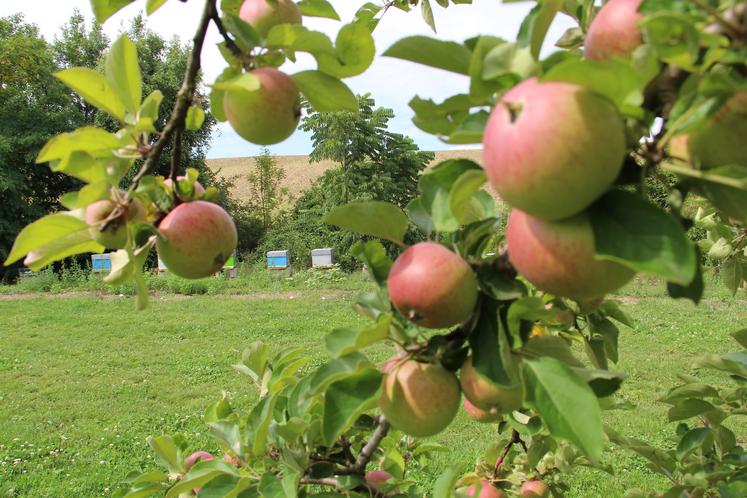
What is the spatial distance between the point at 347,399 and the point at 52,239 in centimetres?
41

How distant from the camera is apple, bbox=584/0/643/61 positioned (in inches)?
19.5

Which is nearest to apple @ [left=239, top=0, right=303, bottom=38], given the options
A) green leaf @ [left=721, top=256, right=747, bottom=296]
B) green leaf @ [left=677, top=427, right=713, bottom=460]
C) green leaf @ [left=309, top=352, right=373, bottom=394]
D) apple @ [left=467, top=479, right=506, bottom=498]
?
green leaf @ [left=309, top=352, right=373, bottom=394]

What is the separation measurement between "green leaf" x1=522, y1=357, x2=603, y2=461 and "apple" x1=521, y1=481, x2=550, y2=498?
0.82 metres

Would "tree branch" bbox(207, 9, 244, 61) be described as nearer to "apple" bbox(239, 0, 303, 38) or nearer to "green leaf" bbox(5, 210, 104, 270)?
"apple" bbox(239, 0, 303, 38)

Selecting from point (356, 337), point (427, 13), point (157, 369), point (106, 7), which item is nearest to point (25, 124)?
point (157, 369)

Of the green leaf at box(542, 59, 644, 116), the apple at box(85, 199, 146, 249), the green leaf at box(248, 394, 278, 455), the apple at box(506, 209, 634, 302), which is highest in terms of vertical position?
the green leaf at box(542, 59, 644, 116)

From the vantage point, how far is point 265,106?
2.42ft

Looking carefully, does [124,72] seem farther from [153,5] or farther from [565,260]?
[565,260]

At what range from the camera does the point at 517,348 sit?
2.13 ft

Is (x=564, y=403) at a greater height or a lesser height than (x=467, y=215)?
lesser

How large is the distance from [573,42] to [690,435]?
0.88 meters

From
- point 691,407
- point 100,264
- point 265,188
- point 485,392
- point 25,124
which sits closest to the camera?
point 485,392

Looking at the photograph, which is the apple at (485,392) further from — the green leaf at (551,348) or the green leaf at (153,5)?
the green leaf at (153,5)

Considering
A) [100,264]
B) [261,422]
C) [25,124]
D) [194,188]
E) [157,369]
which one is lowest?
[157,369]
